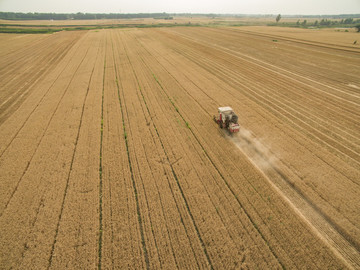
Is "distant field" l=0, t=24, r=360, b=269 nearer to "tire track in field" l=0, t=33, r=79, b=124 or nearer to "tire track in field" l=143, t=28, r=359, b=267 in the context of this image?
"tire track in field" l=143, t=28, r=359, b=267

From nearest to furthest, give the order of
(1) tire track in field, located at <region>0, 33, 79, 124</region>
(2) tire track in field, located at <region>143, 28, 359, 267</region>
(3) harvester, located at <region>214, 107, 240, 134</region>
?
(2) tire track in field, located at <region>143, 28, 359, 267</region> < (3) harvester, located at <region>214, 107, 240, 134</region> < (1) tire track in field, located at <region>0, 33, 79, 124</region>

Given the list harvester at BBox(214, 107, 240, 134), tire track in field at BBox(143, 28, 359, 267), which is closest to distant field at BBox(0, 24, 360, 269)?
tire track in field at BBox(143, 28, 359, 267)

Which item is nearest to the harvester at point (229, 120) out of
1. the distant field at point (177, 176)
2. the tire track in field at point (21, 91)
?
the distant field at point (177, 176)

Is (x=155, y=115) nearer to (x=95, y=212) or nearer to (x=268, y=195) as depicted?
(x=95, y=212)

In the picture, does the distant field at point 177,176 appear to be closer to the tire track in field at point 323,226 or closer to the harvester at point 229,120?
the tire track in field at point 323,226

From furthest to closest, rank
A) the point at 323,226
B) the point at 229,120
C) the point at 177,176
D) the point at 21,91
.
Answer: the point at 21,91
the point at 229,120
the point at 177,176
the point at 323,226

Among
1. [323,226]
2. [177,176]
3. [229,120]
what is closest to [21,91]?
[177,176]

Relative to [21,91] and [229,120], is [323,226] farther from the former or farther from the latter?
[21,91]

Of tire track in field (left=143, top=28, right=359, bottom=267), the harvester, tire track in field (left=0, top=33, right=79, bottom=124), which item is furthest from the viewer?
tire track in field (left=0, top=33, right=79, bottom=124)
